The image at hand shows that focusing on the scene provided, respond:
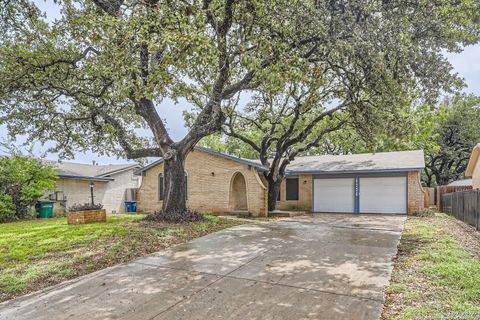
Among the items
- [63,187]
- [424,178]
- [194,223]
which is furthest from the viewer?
[424,178]

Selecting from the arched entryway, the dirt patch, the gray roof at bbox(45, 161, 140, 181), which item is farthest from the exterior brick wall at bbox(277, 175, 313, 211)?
the gray roof at bbox(45, 161, 140, 181)

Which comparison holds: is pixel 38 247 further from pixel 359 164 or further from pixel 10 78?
pixel 359 164

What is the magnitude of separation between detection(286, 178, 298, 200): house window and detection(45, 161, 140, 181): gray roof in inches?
447

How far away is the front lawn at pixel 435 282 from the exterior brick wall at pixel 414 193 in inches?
315

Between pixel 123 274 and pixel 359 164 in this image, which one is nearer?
pixel 123 274

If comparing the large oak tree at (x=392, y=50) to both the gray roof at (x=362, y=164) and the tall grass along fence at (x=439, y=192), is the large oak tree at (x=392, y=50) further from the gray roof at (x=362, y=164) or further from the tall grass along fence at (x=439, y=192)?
the tall grass along fence at (x=439, y=192)

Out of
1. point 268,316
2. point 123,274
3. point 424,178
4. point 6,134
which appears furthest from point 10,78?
point 424,178

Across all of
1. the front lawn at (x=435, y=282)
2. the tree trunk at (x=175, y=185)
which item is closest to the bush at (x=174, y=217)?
the tree trunk at (x=175, y=185)

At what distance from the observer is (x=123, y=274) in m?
5.17

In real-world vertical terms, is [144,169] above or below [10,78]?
below

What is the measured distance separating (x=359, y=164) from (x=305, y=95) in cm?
549

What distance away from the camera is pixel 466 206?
429 inches

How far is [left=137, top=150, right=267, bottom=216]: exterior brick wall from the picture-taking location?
14.3 meters

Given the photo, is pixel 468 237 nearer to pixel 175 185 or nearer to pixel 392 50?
pixel 392 50
